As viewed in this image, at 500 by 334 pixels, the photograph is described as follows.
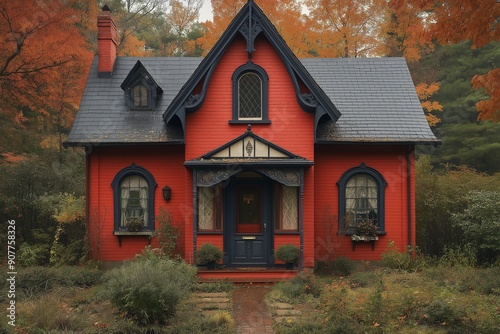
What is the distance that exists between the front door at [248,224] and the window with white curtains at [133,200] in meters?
2.81

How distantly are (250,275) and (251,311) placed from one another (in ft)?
10.7

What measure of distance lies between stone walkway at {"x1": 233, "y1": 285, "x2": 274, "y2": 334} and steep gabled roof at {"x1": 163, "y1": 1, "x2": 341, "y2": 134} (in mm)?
5095

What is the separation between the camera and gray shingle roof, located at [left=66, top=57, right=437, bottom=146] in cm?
1711

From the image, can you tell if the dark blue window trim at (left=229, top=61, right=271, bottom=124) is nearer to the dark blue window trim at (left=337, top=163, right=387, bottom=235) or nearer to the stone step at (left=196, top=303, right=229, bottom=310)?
the dark blue window trim at (left=337, top=163, right=387, bottom=235)

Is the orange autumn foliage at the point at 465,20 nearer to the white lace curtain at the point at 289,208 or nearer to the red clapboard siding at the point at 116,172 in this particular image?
the white lace curtain at the point at 289,208

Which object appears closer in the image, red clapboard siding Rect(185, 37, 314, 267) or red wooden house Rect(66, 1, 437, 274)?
red wooden house Rect(66, 1, 437, 274)

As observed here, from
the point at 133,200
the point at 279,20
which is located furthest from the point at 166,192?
the point at 279,20

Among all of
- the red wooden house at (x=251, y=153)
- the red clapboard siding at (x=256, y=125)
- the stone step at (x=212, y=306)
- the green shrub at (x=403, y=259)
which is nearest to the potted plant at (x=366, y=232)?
the red wooden house at (x=251, y=153)

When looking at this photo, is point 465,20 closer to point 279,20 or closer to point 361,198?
point 361,198

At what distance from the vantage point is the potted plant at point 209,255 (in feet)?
51.2

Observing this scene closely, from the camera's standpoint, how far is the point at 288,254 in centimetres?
1566

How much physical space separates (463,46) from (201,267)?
22125 mm

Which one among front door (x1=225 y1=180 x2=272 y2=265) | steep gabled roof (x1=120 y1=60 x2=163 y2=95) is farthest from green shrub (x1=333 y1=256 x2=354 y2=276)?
steep gabled roof (x1=120 y1=60 x2=163 y2=95)

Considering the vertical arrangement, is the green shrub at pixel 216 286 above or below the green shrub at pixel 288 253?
below
